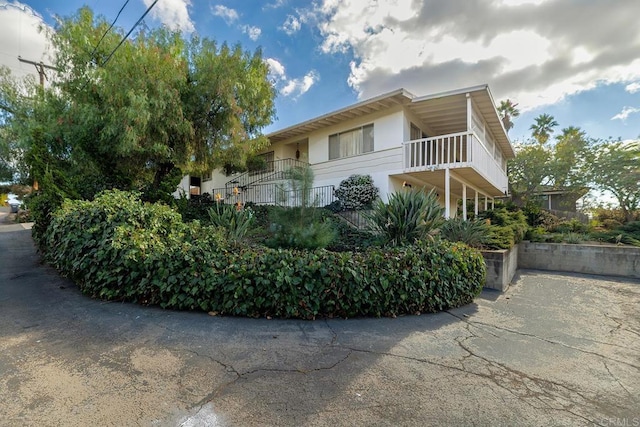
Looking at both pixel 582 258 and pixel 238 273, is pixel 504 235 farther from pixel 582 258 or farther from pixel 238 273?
pixel 238 273

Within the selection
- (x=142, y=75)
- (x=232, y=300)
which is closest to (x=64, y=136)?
(x=142, y=75)

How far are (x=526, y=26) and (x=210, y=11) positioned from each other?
7869 millimetres

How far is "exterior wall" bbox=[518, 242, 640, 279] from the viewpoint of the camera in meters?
7.92

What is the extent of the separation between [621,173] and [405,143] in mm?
13039

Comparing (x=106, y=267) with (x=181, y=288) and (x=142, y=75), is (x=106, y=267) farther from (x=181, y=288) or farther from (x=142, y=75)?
(x=142, y=75)

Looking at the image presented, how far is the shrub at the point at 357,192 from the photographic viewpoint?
1062 cm

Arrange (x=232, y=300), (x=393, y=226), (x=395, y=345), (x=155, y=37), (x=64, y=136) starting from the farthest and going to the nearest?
1. (x=155, y=37)
2. (x=64, y=136)
3. (x=393, y=226)
4. (x=232, y=300)
5. (x=395, y=345)

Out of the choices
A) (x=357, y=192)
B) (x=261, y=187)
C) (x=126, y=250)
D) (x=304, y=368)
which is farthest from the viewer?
(x=261, y=187)

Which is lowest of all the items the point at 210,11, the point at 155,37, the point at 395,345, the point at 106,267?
the point at 395,345

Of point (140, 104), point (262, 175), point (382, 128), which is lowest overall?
point (262, 175)

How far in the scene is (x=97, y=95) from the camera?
7.38m

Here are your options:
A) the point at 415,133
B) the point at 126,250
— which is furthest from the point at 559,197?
the point at 126,250

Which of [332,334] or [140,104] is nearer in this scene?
[332,334]

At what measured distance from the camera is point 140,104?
6.52 meters
